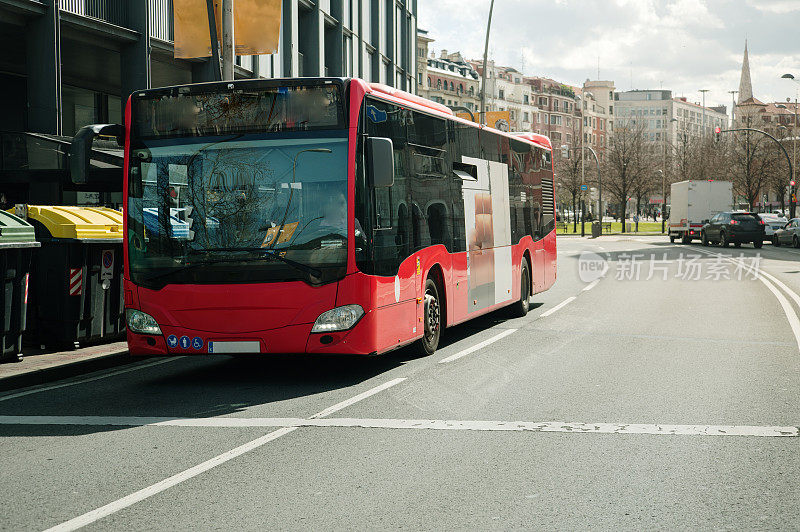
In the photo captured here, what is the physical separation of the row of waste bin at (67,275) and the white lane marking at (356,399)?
14.1 ft

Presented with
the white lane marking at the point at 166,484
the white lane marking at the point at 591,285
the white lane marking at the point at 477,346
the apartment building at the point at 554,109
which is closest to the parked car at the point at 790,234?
the white lane marking at the point at 591,285

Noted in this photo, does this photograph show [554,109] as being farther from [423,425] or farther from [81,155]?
[423,425]

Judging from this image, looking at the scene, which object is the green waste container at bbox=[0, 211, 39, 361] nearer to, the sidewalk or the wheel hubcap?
the sidewalk

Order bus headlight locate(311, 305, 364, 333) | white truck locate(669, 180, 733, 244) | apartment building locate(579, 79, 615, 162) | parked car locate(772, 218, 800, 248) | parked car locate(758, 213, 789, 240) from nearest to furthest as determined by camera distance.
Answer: bus headlight locate(311, 305, 364, 333)
parked car locate(772, 218, 800, 248)
white truck locate(669, 180, 733, 244)
parked car locate(758, 213, 789, 240)
apartment building locate(579, 79, 615, 162)

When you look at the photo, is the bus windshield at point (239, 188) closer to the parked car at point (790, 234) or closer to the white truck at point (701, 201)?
the parked car at point (790, 234)

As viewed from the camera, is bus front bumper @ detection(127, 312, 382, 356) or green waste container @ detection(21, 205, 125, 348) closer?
bus front bumper @ detection(127, 312, 382, 356)

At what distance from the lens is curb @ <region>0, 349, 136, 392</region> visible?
920 cm

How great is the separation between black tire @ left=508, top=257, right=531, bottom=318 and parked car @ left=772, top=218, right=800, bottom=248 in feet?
109

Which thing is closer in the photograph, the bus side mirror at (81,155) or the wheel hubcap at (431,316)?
the bus side mirror at (81,155)

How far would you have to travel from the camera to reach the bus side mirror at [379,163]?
8.84m

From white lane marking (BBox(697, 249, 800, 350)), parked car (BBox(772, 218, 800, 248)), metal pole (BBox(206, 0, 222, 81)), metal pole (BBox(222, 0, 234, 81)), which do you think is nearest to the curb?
metal pole (BBox(222, 0, 234, 81))

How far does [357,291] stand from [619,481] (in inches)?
155

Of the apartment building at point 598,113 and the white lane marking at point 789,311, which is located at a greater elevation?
the apartment building at point 598,113

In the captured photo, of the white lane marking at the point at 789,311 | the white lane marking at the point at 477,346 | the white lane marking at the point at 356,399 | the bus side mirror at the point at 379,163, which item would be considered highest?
the bus side mirror at the point at 379,163
